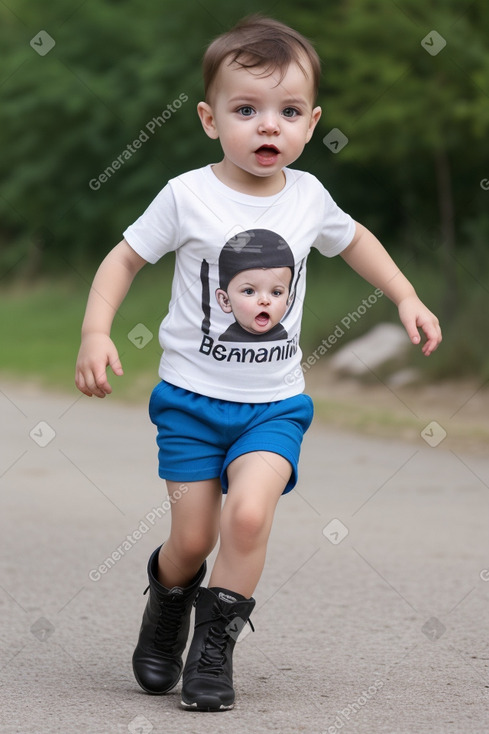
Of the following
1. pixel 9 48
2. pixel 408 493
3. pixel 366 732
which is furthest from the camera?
pixel 9 48

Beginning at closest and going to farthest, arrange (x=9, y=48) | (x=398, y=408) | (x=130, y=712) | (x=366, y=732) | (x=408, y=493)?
(x=366, y=732) → (x=130, y=712) → (x=408, y=493) → (x=398, y=408) → (x=9, y=48)

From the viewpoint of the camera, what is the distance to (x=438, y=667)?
3719 millimetres

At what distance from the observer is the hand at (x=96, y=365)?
3.18 metres

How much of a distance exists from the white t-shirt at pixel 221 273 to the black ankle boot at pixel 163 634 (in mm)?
599

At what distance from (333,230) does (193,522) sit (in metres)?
0.97

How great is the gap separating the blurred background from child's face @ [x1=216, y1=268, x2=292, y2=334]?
774 centimetres

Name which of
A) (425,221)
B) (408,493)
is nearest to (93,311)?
(408,493)

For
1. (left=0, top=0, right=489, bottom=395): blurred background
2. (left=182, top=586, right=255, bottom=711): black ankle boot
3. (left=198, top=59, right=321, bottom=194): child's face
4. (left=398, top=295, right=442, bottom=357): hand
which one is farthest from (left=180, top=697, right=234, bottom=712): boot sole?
(left=0, top=0, right=489, bottom=395): blurred background

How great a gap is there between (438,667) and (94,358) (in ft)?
4.84

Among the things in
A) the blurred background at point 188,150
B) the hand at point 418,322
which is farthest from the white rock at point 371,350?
the hand at point 418,322

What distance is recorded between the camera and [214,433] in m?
3.34

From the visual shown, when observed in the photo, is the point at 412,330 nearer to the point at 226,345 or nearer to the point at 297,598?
the point at 226,345

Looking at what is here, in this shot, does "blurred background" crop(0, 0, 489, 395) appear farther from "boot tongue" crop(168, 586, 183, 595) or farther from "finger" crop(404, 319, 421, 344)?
"boot tongue" crop(168, 586, 183, 595)

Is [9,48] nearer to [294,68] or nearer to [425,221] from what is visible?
[425,221]
